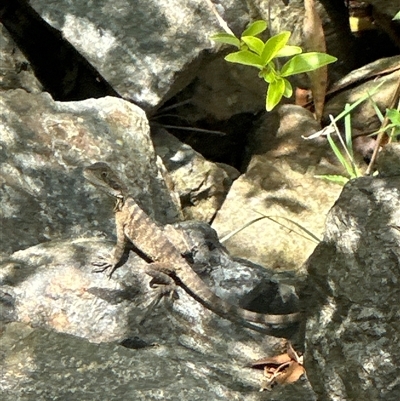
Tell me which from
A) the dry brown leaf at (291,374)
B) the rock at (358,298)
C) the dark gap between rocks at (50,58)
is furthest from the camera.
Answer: the dark gap between rocks at (50,58)

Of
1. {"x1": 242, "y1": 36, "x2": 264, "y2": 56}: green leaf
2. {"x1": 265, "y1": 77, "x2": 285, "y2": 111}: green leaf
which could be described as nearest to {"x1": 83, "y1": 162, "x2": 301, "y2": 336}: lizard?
{"x1": 265, "y1": 77, "x2": 285, "y2": 111}: green leaf

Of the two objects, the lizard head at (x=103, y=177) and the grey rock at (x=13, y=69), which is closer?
the lizard head at (x=103, y=177)

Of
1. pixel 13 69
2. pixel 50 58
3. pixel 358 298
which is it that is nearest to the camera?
pixel 358 298

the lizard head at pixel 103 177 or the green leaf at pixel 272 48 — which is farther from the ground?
the green leaf at pixel 272 48

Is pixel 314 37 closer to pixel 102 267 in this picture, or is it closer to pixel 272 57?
pixel 272 57

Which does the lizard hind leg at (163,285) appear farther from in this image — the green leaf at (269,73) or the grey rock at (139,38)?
the grey rock at (139,38)

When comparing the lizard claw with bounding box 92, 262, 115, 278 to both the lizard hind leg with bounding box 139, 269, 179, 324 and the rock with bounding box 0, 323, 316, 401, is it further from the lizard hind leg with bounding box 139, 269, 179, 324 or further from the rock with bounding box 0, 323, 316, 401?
the rock with bounding box 0, 323, 316, 401

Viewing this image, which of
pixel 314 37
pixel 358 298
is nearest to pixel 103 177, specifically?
pixel 358 298

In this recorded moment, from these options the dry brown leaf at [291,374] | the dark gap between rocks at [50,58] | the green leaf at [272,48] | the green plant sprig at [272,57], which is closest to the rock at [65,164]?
the dark gap between rocks at [50,58]
